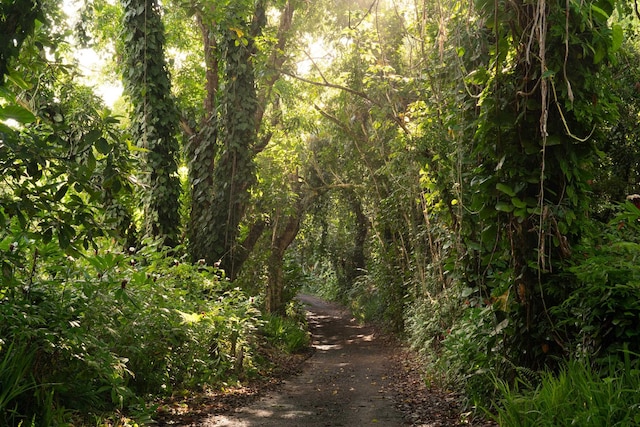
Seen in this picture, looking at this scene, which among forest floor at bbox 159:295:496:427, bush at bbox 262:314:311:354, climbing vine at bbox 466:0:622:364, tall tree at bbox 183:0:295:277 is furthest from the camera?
bush at bbox 262:314:311:354

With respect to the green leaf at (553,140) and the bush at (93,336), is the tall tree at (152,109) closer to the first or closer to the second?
the bush at (93,336)

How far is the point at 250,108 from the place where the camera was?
11078 millimetres

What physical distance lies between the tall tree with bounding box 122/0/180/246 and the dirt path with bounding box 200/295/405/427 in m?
3.77

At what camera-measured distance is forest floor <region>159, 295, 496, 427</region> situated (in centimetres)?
620

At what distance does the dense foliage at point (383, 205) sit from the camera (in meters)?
3.88

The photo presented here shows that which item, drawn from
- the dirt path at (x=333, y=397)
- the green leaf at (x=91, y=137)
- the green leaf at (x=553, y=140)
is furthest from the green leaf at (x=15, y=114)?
the dirt path at (x=333, y=397)

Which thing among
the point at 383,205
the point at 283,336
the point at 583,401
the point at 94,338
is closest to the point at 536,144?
the point at 583,401

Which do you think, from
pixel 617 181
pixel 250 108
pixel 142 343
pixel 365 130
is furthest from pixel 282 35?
pixel 142 343

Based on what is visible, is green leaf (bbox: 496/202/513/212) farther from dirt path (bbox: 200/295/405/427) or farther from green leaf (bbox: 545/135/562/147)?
dirt path (bbox: 200/295/405/427)

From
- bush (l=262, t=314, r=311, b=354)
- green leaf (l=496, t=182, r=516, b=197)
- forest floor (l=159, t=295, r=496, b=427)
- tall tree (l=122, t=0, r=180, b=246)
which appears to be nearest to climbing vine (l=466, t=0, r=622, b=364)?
green leaf (l=496, t=182, r=516, b=197)

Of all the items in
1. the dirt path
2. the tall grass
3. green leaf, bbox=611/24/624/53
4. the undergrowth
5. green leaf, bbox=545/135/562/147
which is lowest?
the dirt path

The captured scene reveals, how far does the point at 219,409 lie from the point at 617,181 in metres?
7.94

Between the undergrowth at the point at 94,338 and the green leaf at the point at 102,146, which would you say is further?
the undergrowth at the point at 94,338

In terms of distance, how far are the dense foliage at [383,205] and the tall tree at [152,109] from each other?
0.04m
